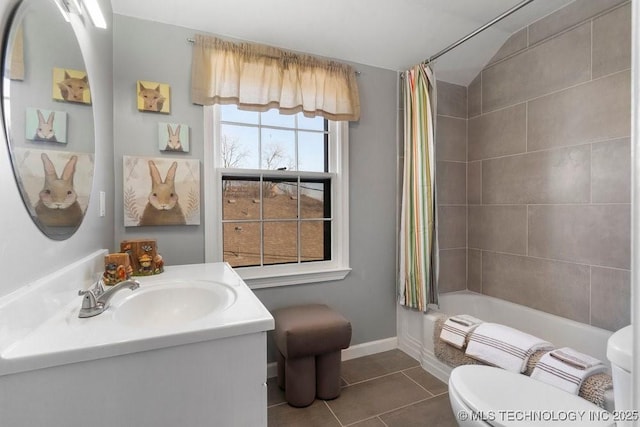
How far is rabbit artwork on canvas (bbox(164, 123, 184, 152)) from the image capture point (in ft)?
5.88

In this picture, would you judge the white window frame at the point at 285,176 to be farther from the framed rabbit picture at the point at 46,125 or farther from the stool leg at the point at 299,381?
the framed rabbit picture at the point at 46,125

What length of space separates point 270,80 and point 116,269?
145 centimetres

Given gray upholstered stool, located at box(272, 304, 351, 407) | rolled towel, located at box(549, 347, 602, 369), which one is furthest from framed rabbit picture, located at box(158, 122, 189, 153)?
rolled towel, located at box(549, 347, 602, 369)

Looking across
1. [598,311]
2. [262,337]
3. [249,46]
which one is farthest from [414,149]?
[262,337]

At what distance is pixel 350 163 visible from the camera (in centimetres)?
230

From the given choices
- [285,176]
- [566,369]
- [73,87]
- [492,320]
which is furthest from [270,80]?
[492,320]

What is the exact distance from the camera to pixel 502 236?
2424 mm

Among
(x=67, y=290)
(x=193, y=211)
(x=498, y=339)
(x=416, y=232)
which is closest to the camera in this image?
(x=67, y=290)

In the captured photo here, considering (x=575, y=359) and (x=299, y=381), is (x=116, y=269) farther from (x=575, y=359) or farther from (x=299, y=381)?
(x=575, y=359)

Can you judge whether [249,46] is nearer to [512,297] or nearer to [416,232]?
[416,232]

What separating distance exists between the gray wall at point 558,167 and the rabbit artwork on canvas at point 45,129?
2.74 m

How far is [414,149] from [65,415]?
2.27m

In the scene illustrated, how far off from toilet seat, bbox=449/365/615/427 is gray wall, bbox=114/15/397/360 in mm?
1140

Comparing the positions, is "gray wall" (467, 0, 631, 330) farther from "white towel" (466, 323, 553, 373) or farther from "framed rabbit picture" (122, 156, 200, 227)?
"framed rabbit picture" (122, 156, 200, 227)
